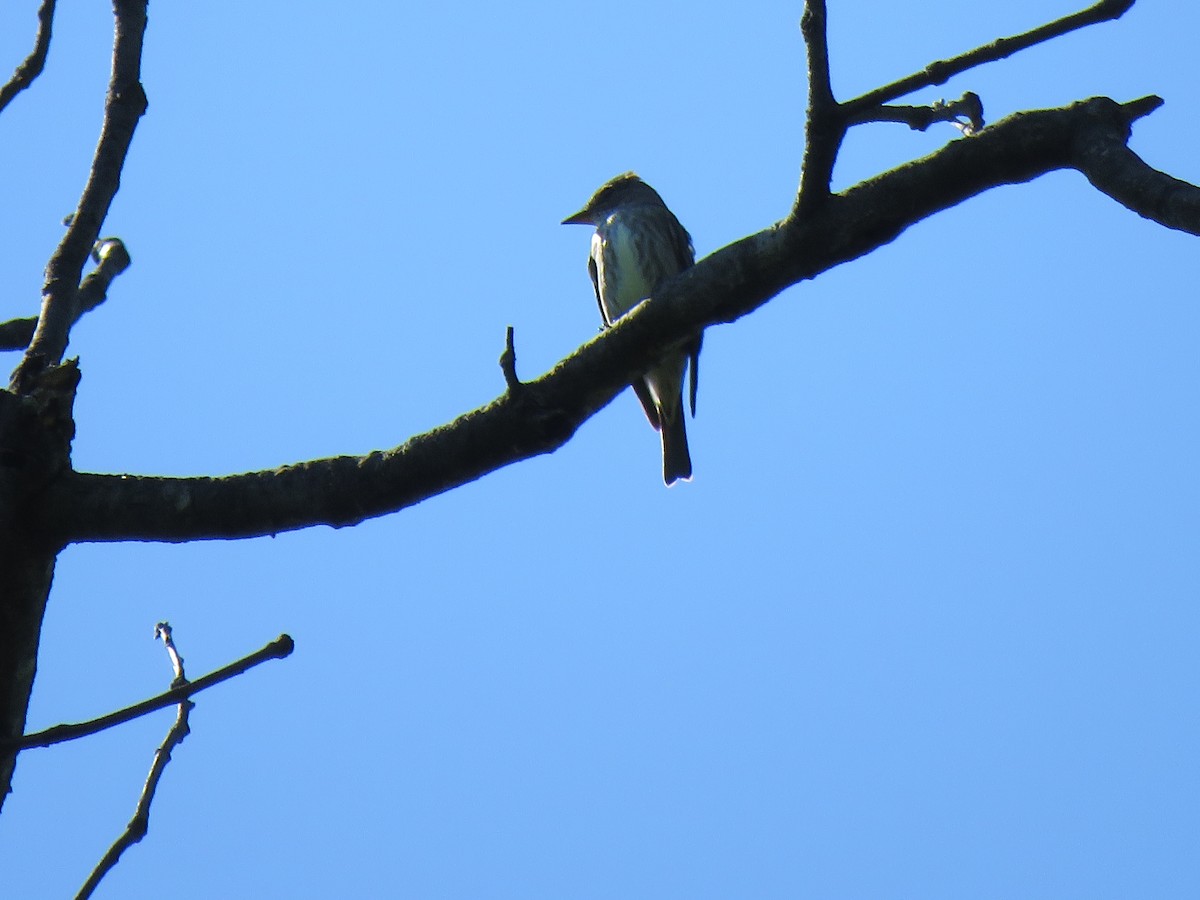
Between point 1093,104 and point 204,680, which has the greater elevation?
point 1093,104

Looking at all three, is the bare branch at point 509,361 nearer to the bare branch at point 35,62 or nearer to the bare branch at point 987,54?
the bare branch at point 987,54

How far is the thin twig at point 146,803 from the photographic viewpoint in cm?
222

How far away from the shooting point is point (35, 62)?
3.43m

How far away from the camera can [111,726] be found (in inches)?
81.4

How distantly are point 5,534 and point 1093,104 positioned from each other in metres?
2.29

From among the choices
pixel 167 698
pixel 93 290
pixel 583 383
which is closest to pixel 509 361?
pixel 583 383

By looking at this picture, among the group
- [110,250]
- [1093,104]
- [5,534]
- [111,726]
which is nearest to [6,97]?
[110,250]

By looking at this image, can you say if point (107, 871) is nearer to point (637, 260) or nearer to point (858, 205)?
point (858, 205)

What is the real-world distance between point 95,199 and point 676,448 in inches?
192

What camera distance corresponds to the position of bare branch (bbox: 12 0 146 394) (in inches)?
122

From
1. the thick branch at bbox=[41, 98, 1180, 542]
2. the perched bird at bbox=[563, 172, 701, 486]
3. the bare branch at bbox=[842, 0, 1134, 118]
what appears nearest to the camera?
the bare branch at bbox=[842, 0, 1134, 118]

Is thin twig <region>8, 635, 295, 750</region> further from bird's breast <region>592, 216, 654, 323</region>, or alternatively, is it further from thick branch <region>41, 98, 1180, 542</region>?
bird's breast <region>592, 216, 654, 323</region>

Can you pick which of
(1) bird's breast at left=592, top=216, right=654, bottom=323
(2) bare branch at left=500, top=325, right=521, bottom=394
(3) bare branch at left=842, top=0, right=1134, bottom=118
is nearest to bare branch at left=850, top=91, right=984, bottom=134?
(3) bare branch at left=842, top=0, right=1134, bottom=118

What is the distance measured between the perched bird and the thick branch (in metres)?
4.70
